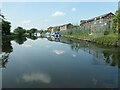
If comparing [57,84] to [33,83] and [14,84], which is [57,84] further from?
[14,84]

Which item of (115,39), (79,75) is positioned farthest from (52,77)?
(115,39)

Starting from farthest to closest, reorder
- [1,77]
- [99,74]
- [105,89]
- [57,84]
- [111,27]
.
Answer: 1. [111,27]
2. [99,74]
3. [1,77]
4. [57,84]
5. [105,89]

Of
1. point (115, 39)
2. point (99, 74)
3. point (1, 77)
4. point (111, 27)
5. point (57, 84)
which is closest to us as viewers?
point (57, 84)

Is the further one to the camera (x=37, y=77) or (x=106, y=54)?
(x=106, y=54)

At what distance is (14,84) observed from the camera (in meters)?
8.45

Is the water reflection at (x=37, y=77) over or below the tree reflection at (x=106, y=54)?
below

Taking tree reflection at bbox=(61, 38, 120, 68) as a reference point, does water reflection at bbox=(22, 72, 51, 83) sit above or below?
below

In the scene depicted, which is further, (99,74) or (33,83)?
(99,74)

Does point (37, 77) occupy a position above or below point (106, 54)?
below

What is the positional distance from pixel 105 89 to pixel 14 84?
3204 mm

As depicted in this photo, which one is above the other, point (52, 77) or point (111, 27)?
point (111, 27)

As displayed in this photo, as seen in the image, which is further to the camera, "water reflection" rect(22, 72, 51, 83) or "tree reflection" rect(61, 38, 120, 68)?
"tree reflection" rect(61, 38, 120, 68)

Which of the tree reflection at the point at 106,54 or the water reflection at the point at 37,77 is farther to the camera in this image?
the tree reflection at the point at 106,54

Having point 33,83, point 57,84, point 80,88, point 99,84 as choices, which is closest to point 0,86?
point 33,83
